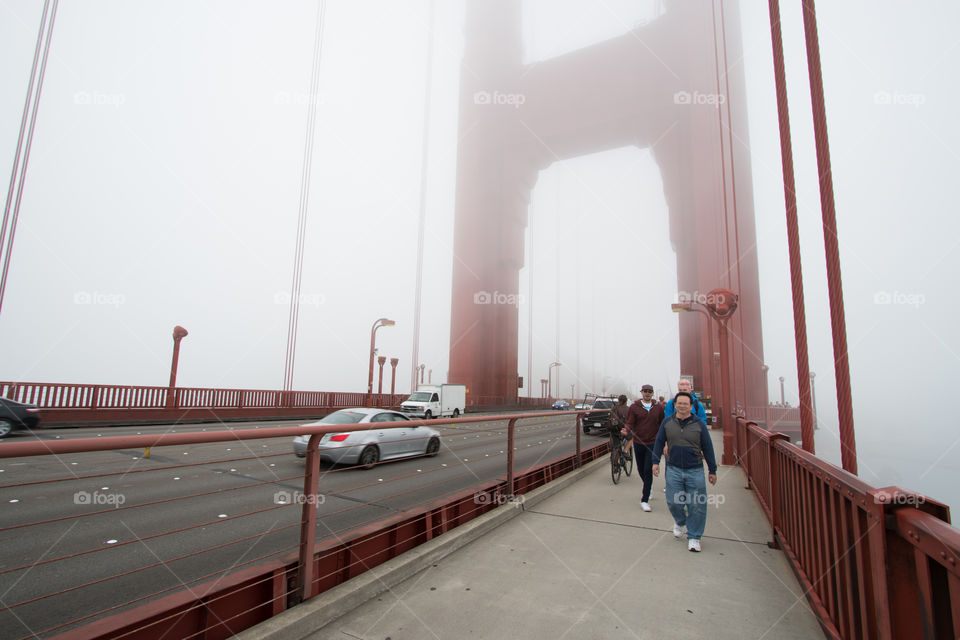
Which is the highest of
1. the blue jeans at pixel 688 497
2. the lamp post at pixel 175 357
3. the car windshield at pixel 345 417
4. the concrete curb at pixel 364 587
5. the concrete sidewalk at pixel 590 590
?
the lamp post at pixel 175 357

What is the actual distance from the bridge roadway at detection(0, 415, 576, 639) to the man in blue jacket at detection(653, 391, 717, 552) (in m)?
2.15

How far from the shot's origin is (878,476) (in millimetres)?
75375

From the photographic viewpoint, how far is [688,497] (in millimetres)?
4754

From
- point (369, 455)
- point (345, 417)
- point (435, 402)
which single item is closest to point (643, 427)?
point (369, 455)

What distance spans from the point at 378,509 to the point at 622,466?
4.69 meters

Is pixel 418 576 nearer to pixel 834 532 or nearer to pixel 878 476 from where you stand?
pixel 834 532

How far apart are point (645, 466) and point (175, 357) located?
18113mm

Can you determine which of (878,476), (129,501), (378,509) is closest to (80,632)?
(378,509)

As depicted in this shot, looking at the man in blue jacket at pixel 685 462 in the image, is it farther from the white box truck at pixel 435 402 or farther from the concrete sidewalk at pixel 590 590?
the white box truck at pixel 435 402

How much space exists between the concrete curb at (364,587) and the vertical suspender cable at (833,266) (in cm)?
385

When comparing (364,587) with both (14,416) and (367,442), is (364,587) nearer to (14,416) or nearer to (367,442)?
(367,442)

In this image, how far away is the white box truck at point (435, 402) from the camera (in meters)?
24.2

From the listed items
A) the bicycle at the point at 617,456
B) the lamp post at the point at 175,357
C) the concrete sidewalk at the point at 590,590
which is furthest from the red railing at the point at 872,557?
the lamp post at the point at 175,357

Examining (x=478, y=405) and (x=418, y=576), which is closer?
(x=418, y=576)
